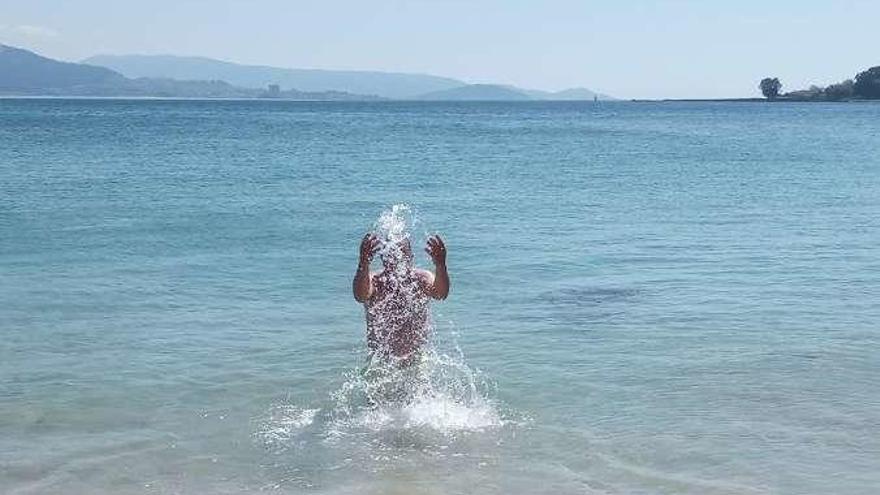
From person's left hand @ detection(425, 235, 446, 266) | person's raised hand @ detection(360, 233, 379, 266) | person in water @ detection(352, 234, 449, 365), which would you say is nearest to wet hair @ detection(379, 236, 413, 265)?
person in water @ detection(352, 234, 449, 365)

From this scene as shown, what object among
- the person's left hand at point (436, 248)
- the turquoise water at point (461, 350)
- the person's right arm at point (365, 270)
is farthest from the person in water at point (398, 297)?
the turquoise water at point (461, 350)

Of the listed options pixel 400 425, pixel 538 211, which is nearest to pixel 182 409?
pixel 400 425

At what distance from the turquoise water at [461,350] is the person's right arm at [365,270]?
1.21 m

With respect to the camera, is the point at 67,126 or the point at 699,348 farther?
the point at 67,126

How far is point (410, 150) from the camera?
211 ft

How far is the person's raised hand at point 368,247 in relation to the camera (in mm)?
10359

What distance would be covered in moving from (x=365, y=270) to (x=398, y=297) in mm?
737

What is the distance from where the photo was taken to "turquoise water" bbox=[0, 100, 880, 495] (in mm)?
9633

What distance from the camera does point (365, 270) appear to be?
10695 mm

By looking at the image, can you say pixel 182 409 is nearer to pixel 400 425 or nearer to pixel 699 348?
pixel 400 425

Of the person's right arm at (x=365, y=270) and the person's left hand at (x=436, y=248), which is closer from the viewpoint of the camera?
the person's left hand at (x=436, y=248)

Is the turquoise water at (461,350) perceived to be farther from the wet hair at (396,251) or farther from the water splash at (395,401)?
the wet hair at (396,251)

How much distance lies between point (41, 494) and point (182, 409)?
2.46 m

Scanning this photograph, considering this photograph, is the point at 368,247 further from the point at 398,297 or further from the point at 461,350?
the point at 461,350
